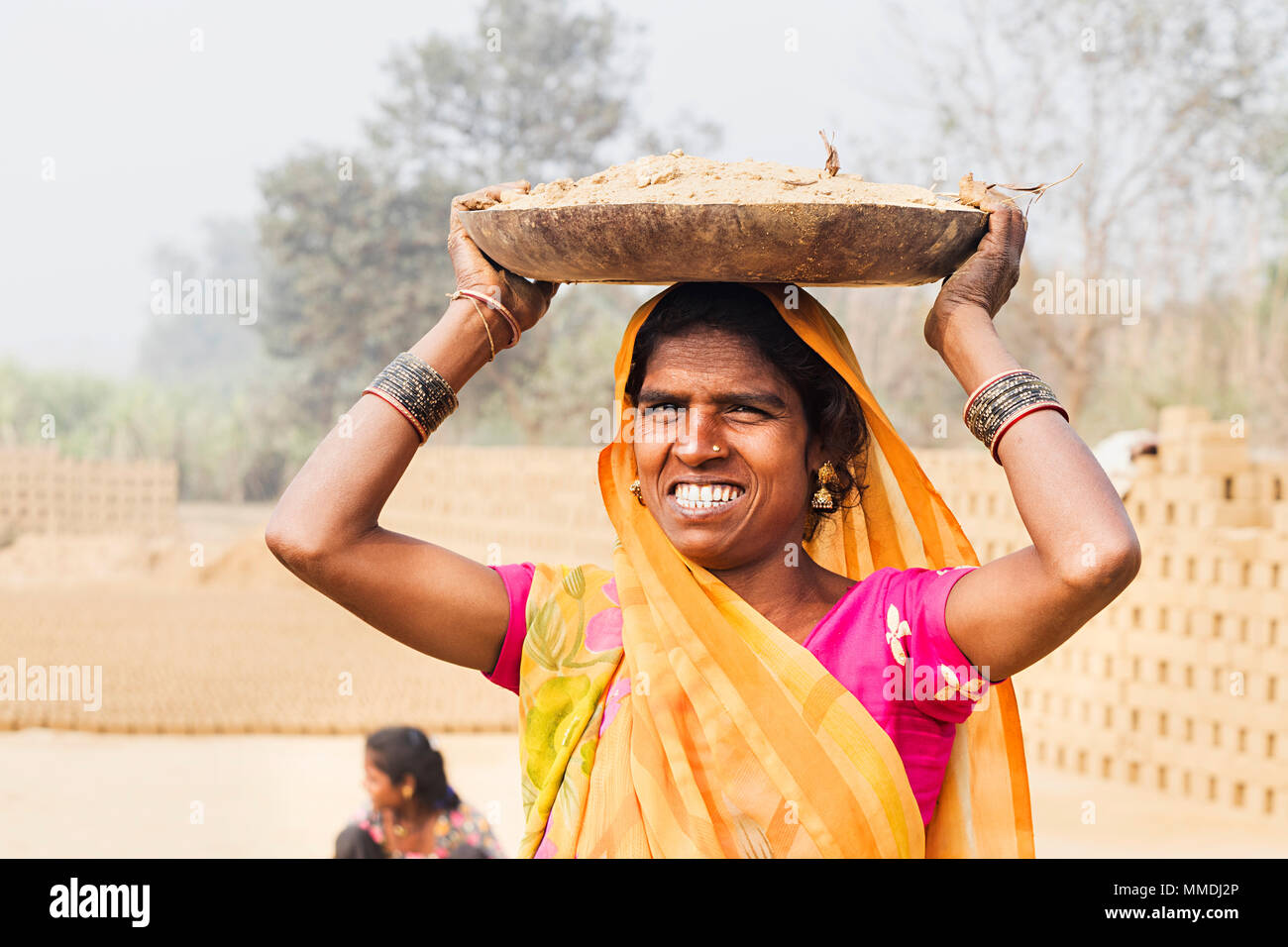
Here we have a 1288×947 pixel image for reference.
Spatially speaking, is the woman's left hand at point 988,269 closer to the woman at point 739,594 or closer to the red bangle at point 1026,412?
the woman at point 739,594

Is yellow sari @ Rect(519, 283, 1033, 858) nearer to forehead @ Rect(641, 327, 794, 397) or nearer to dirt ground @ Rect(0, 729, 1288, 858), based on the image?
forehead @ Rect(641, 327, 794, 397)

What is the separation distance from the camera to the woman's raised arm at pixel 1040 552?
190 cm

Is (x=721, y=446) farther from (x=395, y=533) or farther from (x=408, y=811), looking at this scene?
(x=408, y=811)

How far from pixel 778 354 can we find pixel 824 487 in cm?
28

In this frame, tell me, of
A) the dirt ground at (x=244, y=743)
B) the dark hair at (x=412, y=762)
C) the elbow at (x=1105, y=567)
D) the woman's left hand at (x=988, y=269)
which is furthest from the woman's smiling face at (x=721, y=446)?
the dirt ground at (x=244, y=743)

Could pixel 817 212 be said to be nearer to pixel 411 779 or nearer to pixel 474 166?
pixel 411 779

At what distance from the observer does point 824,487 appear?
2363mm

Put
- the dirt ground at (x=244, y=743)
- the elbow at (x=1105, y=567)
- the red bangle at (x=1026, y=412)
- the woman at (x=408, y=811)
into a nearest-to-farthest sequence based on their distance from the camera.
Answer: the elbow at (x=1105, y=567), the red bangle at (x=1026, y=412), the woman at (x=408, y=811), the dirt ground at (x=244, y=743)

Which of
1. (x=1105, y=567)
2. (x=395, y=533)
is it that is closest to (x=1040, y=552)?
(x=1105, y=567)

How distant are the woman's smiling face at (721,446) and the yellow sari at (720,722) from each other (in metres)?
0.08

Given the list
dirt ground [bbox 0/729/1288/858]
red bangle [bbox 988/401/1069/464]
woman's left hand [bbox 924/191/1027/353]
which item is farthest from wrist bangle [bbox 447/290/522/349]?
dirt ground [bbox 0/729/1288/858]

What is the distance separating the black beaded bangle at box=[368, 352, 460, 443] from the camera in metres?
2.20
